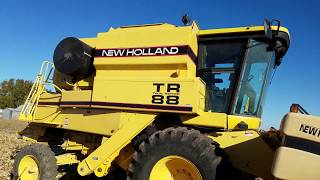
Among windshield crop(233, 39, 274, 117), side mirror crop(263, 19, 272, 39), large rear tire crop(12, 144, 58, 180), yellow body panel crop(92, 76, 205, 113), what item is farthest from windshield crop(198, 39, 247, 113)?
large rear tire crop(12, 144, 58, 180)

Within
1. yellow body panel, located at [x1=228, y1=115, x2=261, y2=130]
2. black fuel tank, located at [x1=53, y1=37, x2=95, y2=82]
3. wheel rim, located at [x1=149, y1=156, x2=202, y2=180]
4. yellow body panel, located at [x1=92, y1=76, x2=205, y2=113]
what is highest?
black fuel tank, located at [x1=53, y1=37, x2=95, y2=82]

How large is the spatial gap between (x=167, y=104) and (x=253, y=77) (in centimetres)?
148

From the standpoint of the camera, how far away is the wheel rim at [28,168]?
702cm

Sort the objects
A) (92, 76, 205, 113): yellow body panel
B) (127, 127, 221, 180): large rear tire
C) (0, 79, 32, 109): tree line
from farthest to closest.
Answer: (0, 79, 32, 109): tree line → (92, 76, 205, 113): yellow body panel → (127, 127, 221, 180): large rear tire

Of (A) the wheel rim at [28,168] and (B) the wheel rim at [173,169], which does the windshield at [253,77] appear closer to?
(B) the wheel rim at [173,169]

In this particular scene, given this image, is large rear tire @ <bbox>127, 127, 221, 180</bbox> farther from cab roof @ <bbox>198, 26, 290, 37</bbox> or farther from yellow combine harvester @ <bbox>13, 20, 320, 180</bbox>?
cab roof @ <bbox>198, 26, 290, 37</bbox>

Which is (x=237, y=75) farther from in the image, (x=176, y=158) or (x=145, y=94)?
(x=176, y=158)

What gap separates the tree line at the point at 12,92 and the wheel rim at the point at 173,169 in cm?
6058

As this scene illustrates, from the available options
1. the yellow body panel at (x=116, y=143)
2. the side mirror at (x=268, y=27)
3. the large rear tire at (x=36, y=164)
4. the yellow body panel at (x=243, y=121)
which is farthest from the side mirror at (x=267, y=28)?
the large rear tire at (x=36, y=164)

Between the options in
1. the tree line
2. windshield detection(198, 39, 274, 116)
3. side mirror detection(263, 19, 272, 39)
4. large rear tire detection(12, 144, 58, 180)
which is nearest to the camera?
side mirror detection(263, 19, 272, 39)

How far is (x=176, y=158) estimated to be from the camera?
5.29 meters

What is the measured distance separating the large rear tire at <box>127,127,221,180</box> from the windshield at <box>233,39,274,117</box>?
1.07 metres

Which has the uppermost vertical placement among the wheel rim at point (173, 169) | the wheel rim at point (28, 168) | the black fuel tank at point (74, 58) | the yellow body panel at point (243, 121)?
the black fuel tank at point (74, 58)

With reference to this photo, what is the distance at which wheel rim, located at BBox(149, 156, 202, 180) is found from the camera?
523 centimetres
